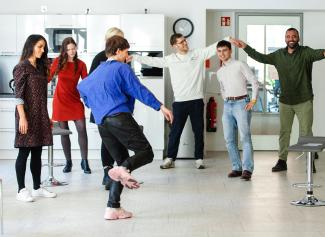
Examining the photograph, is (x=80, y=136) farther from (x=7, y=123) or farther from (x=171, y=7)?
(x=171, y=7)

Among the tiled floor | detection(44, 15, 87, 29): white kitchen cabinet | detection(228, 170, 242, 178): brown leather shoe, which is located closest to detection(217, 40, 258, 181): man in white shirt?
detection(228, 170, 242, 178): brown leather shoe

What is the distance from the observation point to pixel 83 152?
6.66m

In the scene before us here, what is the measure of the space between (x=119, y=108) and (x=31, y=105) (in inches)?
40.3

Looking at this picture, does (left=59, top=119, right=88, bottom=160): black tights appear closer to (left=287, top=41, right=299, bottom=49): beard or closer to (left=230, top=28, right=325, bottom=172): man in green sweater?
(left=230, top=28, right=325, bottom=172): man in green sweater

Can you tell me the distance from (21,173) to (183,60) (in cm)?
259

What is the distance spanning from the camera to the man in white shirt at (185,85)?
696 centimetres

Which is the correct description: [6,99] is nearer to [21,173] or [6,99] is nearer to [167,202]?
[21,173]

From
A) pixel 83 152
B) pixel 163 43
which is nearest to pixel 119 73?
pixel 83 152

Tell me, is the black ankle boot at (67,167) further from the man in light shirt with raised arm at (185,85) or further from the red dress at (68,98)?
the man in light shirt with raised arm at (185,85)

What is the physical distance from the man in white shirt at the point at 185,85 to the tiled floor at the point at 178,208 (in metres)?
0.47

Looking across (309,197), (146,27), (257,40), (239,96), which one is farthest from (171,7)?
(309,197)

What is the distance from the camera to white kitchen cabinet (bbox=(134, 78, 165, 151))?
7.93 meters

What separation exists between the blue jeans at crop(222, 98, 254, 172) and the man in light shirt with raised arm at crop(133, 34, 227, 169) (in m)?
0.79

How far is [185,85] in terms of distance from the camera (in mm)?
7012
